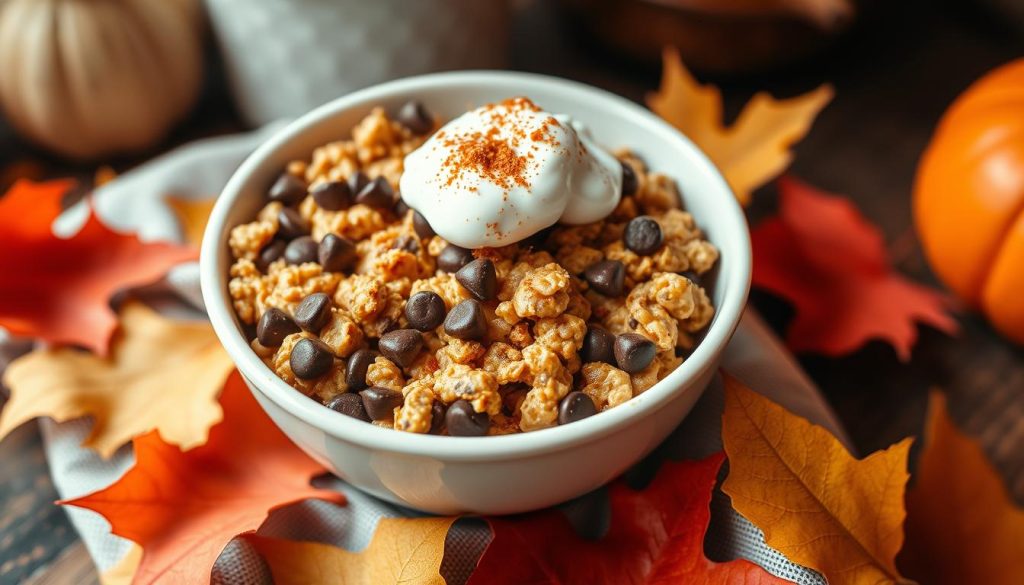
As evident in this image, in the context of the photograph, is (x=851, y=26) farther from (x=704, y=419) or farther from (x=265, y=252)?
(x=265, y=252)

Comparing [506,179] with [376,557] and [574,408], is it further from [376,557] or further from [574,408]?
[376,557]

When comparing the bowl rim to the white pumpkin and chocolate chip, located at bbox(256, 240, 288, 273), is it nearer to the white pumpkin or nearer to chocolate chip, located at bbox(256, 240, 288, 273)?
chocolate chip, located at bbox(256, 240, 288, 273)

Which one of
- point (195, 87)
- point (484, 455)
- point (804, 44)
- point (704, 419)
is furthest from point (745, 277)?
point (195, 87)

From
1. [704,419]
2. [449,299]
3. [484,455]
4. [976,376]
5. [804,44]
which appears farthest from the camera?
[804,44]

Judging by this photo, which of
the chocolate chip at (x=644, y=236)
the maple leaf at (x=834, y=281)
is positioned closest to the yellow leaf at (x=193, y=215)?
the chocolate chip at (x=644, y=236)

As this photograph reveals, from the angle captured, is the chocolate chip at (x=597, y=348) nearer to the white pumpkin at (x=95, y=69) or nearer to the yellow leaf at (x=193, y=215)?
the yellow leaf at (x=193, y=215)

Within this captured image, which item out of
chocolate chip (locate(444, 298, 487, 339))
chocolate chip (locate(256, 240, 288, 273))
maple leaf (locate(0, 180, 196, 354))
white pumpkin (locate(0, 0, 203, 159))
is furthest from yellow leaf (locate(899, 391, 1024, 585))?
white pumpkin (locate(0, 0, 203, 159))
